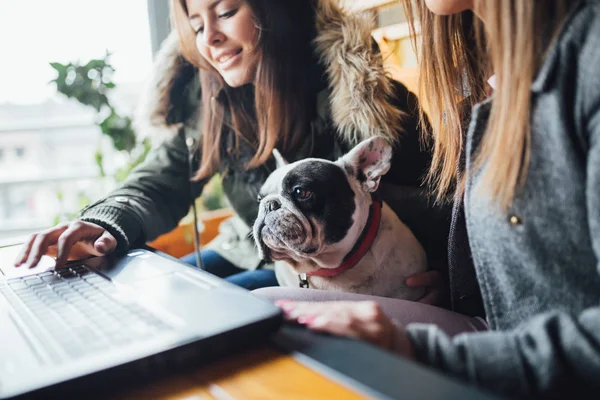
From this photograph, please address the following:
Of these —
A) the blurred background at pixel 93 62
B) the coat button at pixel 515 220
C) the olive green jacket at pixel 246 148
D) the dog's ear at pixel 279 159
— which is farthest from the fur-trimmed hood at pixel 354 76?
the blurred background at pixel 93 62

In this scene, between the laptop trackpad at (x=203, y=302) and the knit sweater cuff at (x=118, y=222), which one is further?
the knit sweater cuff at (x=118, y=222)

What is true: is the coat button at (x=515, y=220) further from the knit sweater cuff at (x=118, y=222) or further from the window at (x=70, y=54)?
the window at (x=70, y=54)

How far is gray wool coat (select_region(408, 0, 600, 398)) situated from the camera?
1.60 ft

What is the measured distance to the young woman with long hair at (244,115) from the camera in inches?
41.7

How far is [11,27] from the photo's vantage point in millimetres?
1978

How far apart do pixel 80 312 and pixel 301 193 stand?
0.48 m

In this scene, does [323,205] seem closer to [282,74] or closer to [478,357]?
[282,74]

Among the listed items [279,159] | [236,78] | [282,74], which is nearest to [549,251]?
[279,159]

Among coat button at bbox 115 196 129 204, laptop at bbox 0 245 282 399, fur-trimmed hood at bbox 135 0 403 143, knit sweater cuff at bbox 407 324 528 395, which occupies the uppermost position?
fur-trimmed hood at bbox 135 0 403 143

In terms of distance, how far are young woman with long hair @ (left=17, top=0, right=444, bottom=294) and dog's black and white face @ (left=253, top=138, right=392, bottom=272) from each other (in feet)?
0.22

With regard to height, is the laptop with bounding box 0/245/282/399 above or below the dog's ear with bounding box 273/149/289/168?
below

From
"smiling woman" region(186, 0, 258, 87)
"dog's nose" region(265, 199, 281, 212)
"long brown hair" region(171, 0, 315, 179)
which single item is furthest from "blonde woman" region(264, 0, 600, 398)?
"smiling woman" region(186, 0, 258, 87)

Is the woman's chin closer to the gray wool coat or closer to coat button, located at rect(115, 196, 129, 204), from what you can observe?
coat button, located at rect(115, 196, 129, 204)

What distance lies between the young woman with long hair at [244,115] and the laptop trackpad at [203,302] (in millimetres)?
337
